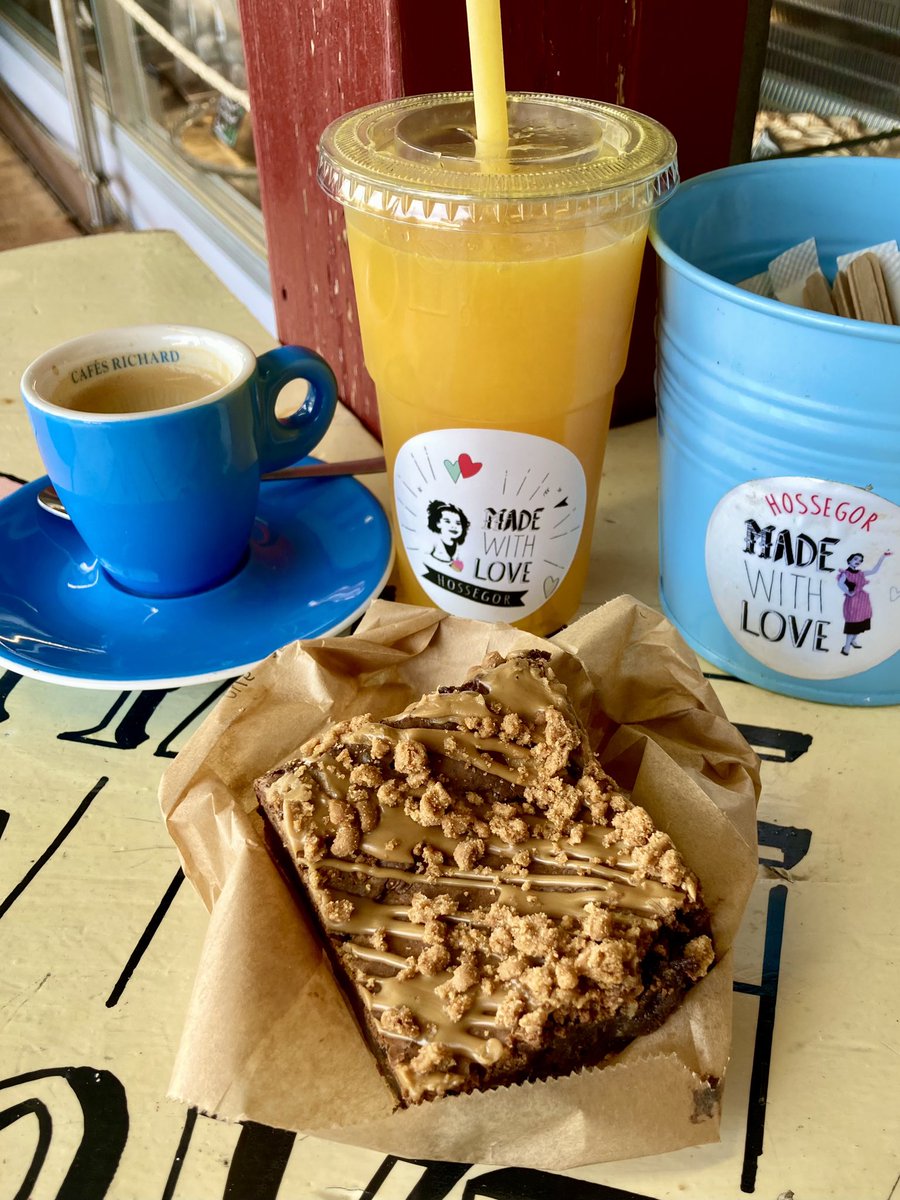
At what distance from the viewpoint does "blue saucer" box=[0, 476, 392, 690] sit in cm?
65

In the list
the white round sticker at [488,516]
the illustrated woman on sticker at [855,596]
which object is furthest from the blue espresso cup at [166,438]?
the illustrated woman on sticker at [855,596]

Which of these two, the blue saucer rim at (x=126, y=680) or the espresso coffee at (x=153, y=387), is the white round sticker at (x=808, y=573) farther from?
the espresso coffee at (x=153, y=387)

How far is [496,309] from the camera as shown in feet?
1.90

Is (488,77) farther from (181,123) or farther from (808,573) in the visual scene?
(181,123)

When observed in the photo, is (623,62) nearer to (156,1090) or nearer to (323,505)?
(323,505)

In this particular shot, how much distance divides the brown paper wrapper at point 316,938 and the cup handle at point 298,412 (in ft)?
0.62

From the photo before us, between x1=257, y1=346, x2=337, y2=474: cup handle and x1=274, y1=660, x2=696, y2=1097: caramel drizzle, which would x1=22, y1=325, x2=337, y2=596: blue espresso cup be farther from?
x1=274, y1=660, x2=696, y2=1097: caramel drizzle

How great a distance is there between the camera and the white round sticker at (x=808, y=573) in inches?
22.8

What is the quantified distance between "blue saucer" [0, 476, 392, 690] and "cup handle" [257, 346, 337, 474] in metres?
0.06

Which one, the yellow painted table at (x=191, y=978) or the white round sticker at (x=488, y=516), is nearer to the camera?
the yellow painted table at (x=191, y=978)

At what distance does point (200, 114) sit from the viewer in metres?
1.48

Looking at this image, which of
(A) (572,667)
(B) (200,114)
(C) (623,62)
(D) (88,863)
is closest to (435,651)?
(A) (572,667)

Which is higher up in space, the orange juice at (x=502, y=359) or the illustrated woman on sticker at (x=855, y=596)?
the orange juice at (x=502, y=359)

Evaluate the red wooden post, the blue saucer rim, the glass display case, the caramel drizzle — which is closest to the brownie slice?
A: the caramel drizzle
